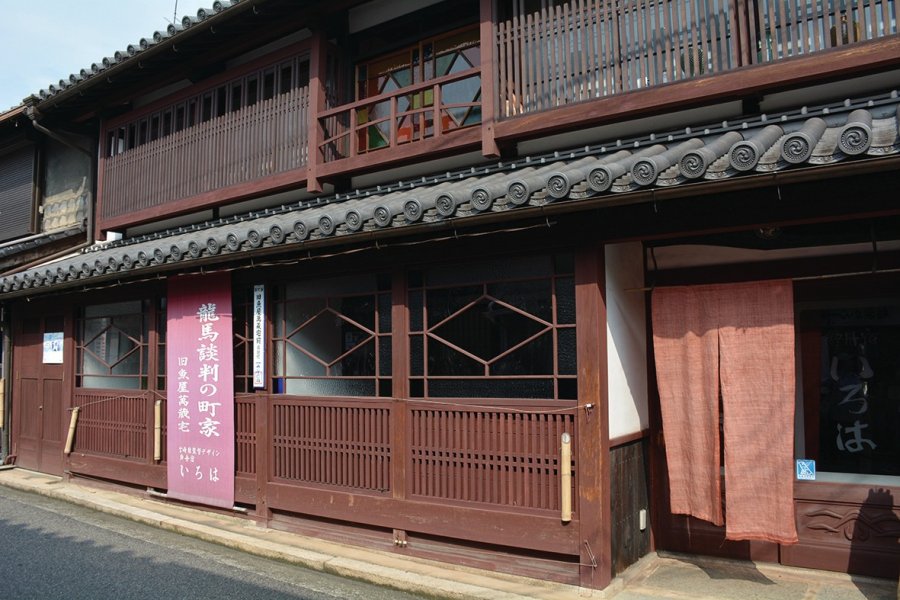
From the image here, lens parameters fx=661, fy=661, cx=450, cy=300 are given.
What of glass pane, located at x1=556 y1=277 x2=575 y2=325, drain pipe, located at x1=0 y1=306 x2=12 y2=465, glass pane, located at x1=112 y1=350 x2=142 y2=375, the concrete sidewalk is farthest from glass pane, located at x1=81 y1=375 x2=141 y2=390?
glass pane, located at x1=556 y1=277 x2=575 y2=325

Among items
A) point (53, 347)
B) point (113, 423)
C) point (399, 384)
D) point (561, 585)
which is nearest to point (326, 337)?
point (399, 384)

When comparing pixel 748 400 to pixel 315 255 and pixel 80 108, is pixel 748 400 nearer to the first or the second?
pixel 315 255

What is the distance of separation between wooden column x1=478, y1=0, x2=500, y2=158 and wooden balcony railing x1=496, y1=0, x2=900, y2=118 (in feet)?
0.34

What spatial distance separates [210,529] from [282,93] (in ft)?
21.4


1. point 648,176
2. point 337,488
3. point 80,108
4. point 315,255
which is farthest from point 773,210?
point 80,108

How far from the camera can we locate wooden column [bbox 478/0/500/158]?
306 inches

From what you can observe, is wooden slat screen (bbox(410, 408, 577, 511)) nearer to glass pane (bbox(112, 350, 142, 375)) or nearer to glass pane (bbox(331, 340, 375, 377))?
glass pane (bbox(331, 340, 375, 377))

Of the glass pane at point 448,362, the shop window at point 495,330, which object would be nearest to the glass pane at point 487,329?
the shop window at point 495,330

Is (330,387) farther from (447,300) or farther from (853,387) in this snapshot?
(853,387)

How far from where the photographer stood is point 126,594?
264 inches

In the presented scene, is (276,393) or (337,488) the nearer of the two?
(337,488)

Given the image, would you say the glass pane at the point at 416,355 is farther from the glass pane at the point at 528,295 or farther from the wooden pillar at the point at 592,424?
the wooden pillar at the point at 592,424

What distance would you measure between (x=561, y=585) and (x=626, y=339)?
8.66 ft

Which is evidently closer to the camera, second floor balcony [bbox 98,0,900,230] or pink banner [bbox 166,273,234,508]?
second floor balcony [bbox 98,0,900,230]
